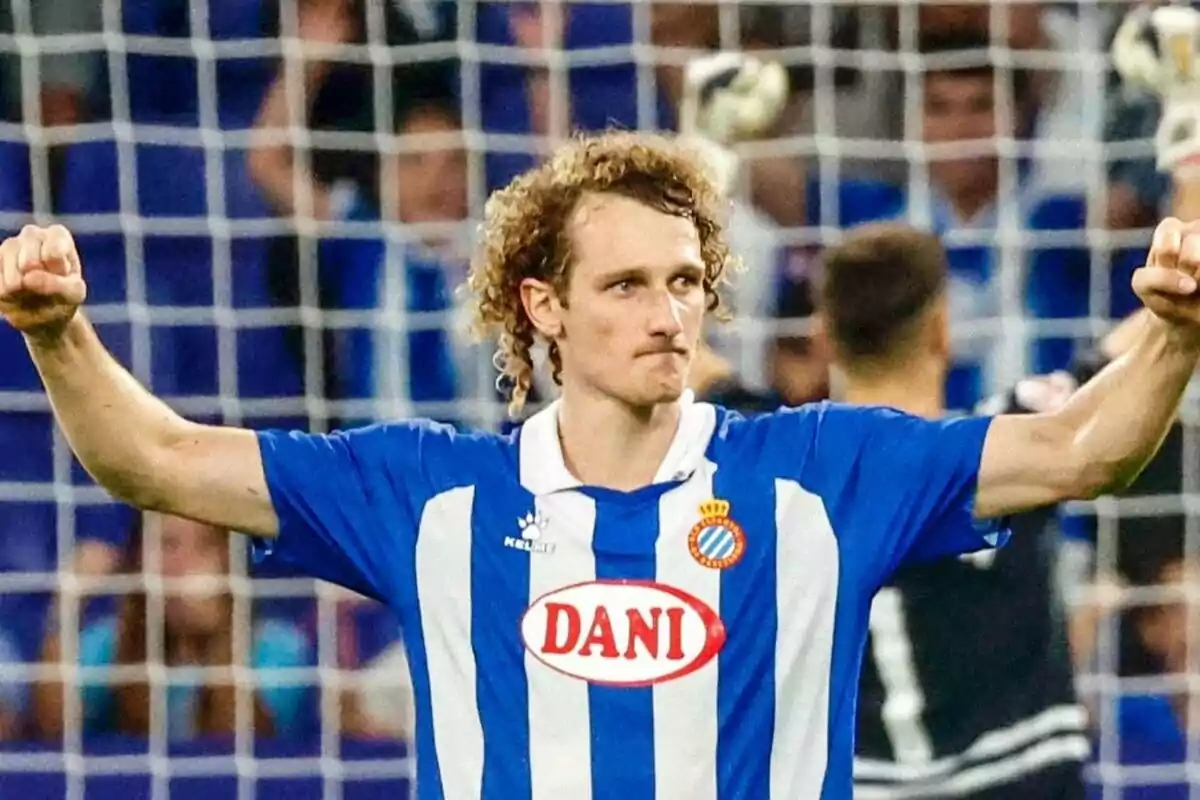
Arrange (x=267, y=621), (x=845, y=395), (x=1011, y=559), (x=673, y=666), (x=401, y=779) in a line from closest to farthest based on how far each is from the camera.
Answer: (x=673, y=666) < (x=1011, y=559) < (x=845, y=395) < (x=401, y=779) < (x=267, y=621)

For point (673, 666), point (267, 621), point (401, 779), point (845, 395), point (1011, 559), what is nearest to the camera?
point (673, 666)

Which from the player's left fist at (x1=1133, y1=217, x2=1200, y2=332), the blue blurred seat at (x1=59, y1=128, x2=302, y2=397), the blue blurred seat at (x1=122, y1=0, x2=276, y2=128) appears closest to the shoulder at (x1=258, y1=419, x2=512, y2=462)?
the player's left fist at (x1=1133, y1=217, x2=1200, y2=332)

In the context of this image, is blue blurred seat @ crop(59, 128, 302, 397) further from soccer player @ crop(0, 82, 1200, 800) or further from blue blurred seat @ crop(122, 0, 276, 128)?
soccer player @ crop(0, 82, 1200, 800)

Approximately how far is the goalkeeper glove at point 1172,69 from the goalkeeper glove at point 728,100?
2.18 ft

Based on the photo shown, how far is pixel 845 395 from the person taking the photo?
3078mm

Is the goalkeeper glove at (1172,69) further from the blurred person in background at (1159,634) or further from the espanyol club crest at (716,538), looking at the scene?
the espanyol club crest at (716,538)

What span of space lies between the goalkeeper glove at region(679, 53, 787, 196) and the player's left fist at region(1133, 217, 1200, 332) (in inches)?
83.3

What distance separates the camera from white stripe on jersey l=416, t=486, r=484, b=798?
6.75 ft

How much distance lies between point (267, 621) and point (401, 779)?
471 millimetres

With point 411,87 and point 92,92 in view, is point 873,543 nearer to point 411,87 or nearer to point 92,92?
point 411,87

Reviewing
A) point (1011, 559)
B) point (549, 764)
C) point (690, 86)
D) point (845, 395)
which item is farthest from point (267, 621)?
point (549, 764)

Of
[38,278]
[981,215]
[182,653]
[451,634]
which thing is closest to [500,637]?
[451,634]

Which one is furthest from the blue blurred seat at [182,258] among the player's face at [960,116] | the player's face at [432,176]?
the player's face at [960,116]

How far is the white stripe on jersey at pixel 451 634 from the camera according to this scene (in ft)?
6.75
